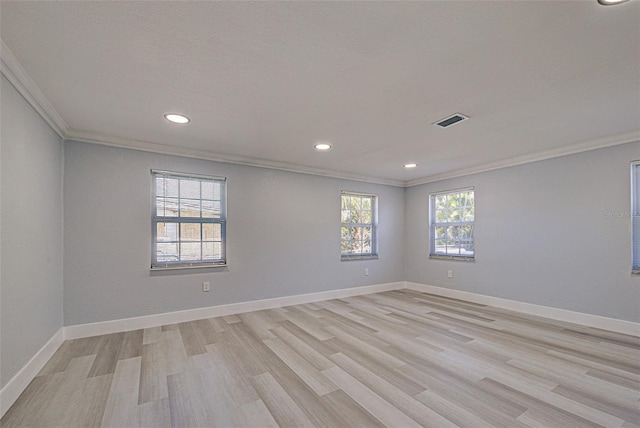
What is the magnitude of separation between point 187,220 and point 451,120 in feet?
11.0

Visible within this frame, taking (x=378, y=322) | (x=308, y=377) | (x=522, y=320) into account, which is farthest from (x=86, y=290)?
(x=522, y=320)

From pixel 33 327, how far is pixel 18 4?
2.30m

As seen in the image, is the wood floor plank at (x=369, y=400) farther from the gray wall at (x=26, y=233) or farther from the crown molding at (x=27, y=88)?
the crown molding at (x=27, y=88)

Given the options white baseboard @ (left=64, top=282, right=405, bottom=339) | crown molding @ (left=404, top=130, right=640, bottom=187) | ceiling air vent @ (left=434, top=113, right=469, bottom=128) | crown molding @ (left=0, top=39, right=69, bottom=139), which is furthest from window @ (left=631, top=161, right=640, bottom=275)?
crown molding @ (left=0, top=39, right=69, bottom=139)

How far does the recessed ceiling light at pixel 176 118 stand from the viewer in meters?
2.69

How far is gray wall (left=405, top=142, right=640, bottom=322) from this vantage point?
3283mm

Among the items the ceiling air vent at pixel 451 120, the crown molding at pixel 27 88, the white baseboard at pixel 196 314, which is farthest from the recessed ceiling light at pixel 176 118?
the ceiling air vent at pixel 451 120

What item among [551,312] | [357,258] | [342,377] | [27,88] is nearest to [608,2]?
[342,377]

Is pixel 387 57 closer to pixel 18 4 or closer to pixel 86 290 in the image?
pixel 18 4

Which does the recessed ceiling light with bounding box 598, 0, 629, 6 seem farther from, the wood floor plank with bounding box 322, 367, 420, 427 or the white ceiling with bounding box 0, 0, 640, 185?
the wood floor plank with bounding box 322, 367, 420, 427

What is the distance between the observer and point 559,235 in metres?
3.74

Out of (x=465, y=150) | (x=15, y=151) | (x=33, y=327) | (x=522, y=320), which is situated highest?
(x=465, y=150)

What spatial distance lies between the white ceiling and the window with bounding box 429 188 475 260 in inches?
72.6

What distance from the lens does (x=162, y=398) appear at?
6.54 ft
